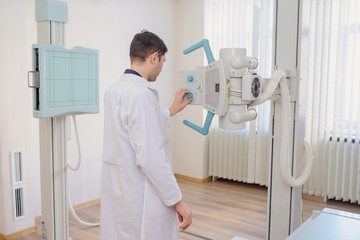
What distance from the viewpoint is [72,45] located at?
3.54m

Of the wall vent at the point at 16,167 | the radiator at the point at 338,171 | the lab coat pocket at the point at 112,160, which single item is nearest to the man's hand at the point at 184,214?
the lab coat pocket at the point at 112,160

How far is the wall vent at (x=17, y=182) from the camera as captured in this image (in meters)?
2.98

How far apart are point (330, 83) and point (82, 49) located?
2.88 metres

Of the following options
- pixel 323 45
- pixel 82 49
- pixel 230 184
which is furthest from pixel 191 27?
pixel 82 49

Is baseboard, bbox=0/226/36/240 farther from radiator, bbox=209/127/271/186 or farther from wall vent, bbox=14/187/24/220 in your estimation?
radiator, bbox=209/127/271/186

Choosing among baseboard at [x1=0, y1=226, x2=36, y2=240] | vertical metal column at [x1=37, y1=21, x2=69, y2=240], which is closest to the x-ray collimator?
vertical metal column at [x1=37, y1=21, x2=69, y2=240]

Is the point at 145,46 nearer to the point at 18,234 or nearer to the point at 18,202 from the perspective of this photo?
the point at 18,202

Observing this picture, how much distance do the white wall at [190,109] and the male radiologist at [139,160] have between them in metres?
3.13

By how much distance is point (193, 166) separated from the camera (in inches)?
193

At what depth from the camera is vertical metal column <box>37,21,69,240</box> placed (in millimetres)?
1730

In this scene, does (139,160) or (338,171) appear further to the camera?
(338,171)

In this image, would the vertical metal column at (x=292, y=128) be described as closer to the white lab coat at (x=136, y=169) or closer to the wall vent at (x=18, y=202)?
the white lab coat at (x=136, y=169)

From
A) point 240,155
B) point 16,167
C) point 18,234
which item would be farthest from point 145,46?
point 240,155

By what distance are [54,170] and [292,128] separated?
4.01 feet
